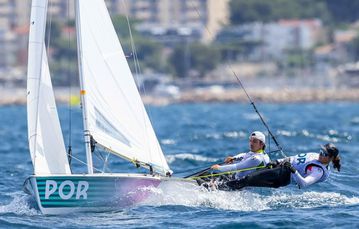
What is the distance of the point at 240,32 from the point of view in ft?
416

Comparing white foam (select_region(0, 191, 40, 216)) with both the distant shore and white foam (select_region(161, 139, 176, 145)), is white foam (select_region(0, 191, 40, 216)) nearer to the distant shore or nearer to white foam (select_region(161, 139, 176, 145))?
white foam (select_region(161, 139, 176, 145))

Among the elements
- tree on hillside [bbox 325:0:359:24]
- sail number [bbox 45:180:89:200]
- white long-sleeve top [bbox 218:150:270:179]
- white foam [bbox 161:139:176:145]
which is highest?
tree on hillside [bbox 325:0:359:24]

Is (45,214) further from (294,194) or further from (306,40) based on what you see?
(306,40)

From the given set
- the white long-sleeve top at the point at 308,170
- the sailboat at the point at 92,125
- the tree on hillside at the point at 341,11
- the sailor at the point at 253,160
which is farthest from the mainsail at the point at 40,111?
the tree on hillside at the point at 341,11

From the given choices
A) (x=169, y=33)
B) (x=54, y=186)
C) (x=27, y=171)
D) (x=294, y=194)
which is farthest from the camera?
(x=169, y=33)

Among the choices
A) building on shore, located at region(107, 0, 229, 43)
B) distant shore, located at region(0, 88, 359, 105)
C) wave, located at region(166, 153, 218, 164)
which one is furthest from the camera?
building on shore, located at region(107, 0, 229, 43)

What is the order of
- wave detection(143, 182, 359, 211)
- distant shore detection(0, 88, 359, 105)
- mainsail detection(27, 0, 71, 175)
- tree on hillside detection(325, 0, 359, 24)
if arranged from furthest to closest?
tree on hillside detection(325, 0, 359, 24) → distant shore detection(0, 88, 359, 105) → wave detection(143, 182, 359, 211) → mainsail detection(27, 0, 71, 175)

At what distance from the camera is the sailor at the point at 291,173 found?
1590 cm

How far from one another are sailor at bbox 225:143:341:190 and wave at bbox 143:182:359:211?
181mm

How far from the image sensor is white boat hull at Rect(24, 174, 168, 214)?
1477 cm

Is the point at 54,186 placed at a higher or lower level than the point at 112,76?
lower

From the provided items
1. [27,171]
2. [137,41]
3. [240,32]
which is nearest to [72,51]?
[137,41]

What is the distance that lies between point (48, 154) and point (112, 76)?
1.52 metres

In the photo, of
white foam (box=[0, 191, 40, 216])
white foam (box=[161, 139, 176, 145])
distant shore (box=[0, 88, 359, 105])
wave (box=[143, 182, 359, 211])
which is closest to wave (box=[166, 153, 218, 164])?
white foam (box=[161, 139, 176, 145])
